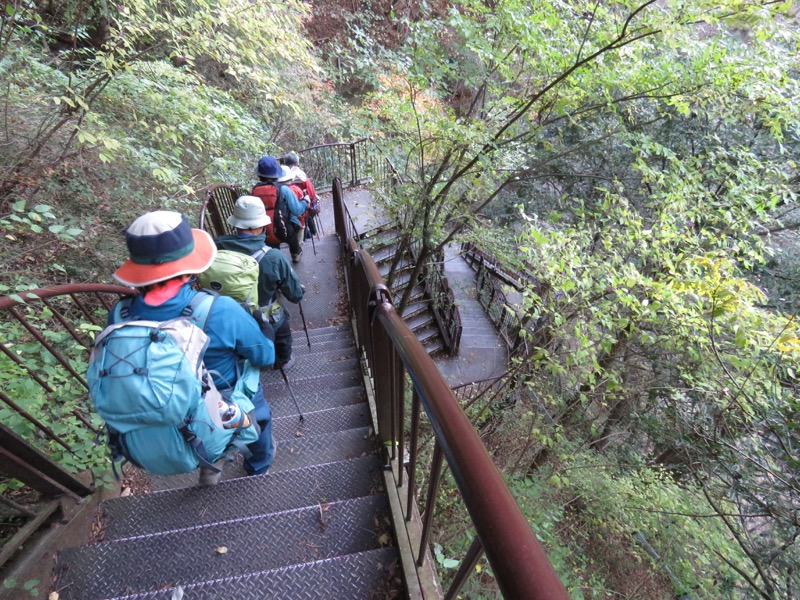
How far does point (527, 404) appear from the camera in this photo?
7789 millimetres

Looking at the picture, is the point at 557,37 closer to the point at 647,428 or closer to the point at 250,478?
the point at 250,478

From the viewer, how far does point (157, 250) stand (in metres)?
1.81

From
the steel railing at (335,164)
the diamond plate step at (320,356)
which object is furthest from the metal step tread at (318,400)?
the steel railing at (335,164)

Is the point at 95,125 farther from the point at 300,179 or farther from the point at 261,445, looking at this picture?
the point at 261,445

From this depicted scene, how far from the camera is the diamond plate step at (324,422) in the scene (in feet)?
10.6

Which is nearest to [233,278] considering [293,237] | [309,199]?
[293,237]

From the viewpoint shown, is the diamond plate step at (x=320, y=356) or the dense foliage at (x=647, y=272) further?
the diamond plate step at (x=320, y=356)

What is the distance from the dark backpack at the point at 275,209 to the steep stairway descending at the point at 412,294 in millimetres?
3929

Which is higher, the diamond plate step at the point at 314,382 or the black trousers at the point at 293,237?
the black trousers at the point at 293,237

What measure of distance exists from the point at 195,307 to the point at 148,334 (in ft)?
0.96

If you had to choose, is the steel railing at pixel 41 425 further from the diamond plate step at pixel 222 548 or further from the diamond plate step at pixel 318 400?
the diamond plate step at pixel 318 400

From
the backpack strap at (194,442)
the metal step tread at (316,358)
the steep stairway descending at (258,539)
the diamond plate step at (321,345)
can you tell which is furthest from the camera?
the diamond plate step at (321,345)

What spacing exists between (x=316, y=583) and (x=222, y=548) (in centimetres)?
69

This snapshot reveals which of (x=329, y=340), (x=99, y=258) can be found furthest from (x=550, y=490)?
(x=99, y=258)
